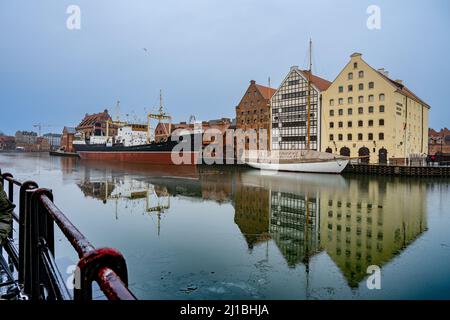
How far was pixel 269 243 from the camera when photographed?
32.6ft

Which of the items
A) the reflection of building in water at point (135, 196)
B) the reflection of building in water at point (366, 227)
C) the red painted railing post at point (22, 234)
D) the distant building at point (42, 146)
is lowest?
the reflection of building in water at point (366, 227)

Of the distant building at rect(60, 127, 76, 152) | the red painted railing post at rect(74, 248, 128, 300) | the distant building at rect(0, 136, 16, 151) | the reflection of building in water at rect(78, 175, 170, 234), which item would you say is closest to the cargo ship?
the reflection of building in water at rect(78, 175, 170, 234)

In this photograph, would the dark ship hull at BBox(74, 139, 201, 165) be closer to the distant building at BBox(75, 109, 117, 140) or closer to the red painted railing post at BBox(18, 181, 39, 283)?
the distant building at BBox(75, 109, 117, 140)

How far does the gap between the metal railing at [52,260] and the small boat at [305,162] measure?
38229 mm

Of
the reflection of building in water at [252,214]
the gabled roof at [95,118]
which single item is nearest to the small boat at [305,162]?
the reflection of building in water at [252,214]

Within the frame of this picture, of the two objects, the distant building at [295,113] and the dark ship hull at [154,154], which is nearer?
the dark ship hull at [154,154]

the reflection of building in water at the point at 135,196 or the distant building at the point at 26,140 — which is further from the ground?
the distant building at the point at 26,140

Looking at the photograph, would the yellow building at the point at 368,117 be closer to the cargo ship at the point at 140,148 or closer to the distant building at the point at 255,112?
the distant building at the point at 255,112

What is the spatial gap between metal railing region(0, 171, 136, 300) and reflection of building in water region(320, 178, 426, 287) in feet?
20.6

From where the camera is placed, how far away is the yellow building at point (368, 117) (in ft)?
144

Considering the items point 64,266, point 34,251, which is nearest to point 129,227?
point 64,266

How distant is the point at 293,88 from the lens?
172ft

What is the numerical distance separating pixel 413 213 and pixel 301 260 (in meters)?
10.4
